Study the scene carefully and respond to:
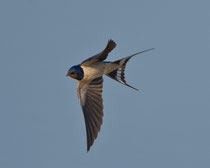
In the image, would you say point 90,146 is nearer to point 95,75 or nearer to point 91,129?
point 91,129

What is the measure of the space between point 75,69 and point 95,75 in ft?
0.83

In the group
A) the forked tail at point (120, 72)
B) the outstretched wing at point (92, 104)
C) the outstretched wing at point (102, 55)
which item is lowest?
the outstretched wing at point (92, 104)

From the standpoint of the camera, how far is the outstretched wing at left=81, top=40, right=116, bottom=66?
13.2ft

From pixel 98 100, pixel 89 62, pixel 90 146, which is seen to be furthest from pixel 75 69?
pixel 90 146

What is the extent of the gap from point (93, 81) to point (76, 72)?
0.43 m

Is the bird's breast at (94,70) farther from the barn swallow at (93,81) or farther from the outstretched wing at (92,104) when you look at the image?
the outstretched wing at (92,104)

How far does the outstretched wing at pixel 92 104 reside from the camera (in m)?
4.77

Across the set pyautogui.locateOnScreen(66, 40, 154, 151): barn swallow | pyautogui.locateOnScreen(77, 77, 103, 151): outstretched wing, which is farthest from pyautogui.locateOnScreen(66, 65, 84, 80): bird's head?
pyautogui.locateOnScreen(77, 77, 103, 151): outstretched wing

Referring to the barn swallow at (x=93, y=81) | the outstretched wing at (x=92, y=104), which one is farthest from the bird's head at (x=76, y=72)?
the outstretched wing at (x=92, y=104)

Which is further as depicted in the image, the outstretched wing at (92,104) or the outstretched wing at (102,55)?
the outstretched wing at (92,104)

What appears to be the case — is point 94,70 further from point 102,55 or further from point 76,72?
point 102,55

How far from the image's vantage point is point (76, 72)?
477cm

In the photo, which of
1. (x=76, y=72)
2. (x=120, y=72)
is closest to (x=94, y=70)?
(x=76, y=72)

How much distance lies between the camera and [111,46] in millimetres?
4062
